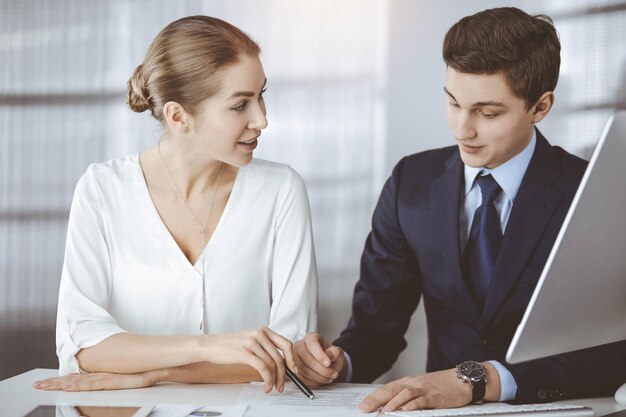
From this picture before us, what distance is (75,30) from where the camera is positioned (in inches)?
157

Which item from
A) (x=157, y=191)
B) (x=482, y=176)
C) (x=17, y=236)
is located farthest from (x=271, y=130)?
(x=482, y=176)

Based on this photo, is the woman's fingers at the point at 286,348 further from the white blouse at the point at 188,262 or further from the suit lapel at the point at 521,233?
the suit lapel at the point at 521,233

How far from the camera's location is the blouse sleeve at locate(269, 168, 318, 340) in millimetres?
1969

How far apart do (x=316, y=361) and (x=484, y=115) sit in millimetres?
686

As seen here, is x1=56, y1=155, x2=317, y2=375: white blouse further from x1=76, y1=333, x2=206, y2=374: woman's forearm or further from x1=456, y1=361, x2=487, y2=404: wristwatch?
x1=456, y1=361, x2=487, y2=404: wristwatch

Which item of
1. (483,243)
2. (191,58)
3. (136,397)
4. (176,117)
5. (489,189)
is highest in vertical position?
(191,58)

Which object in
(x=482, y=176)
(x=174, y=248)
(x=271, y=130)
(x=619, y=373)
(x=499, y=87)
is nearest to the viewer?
(x=619, y=373)

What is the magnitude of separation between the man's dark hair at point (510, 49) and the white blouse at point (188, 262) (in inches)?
23.6

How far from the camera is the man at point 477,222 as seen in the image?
178 cm

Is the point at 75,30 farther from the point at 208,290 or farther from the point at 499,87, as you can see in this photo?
the point at 499,87

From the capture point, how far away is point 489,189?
190cm

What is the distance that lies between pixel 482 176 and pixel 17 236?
9.34 ft

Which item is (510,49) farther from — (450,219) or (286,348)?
(286,348)

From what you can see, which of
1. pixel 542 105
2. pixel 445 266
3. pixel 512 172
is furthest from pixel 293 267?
pixel 542 105
